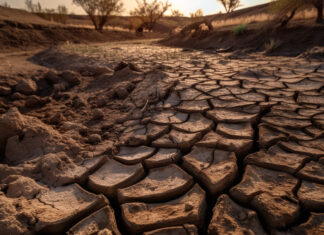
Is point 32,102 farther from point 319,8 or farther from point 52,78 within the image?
point 319,8

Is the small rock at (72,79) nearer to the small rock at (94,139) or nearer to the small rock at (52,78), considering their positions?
the small rock at (52,78)

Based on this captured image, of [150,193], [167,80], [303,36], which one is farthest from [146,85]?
[303,36]

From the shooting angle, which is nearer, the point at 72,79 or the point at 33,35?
the point at 72,79

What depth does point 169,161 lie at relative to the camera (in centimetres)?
116

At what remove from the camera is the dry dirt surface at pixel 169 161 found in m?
0.81

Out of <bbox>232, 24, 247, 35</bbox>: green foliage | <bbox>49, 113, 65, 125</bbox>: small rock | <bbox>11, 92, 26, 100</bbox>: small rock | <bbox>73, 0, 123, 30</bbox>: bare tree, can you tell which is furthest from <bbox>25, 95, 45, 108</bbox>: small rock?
<bbox>73, 0, 123, 30</bbox>: bare tree

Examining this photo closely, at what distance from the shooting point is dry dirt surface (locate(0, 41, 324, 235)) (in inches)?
31.8

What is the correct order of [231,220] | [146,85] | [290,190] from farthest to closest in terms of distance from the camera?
[146,85] < [290,190] < [231,220]

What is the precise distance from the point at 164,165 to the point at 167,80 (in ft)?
4.44

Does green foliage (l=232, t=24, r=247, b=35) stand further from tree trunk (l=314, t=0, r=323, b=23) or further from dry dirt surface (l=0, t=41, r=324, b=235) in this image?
dry dirt surface (l=0, t=41, r=324, b=235)

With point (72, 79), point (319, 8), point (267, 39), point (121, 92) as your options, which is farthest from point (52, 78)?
point (319, 8)

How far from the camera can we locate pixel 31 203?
0.92 meters

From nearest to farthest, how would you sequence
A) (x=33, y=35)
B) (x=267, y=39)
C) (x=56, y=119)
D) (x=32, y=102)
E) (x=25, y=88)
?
(x=56, y=119)
(x=32, y=102)
(x=25, y=88)
(x=267, y=39)
(x=33, y=35)

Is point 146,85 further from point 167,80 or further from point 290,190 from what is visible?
point 290,190
